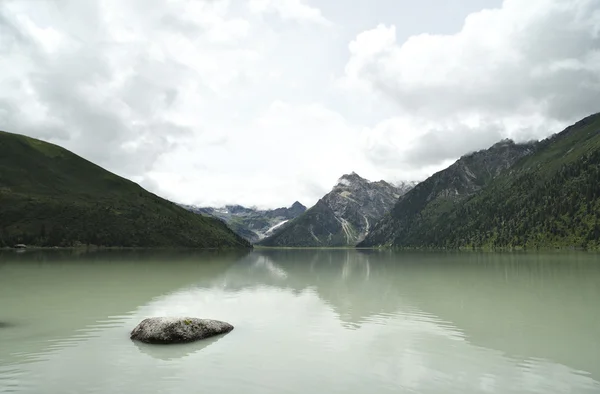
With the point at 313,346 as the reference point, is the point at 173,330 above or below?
above

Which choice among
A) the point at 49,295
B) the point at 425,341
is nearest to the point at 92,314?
the point at 49,295

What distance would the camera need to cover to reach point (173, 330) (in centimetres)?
2469

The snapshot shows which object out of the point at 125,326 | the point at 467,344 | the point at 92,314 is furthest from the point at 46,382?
the point at 467,344

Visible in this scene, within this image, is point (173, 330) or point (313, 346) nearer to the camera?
point (313, 346)

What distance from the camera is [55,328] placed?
92.4 ft

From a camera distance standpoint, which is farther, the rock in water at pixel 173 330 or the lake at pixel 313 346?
the rock in water at pixel 173 330

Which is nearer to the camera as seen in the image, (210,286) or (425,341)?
(425,341)

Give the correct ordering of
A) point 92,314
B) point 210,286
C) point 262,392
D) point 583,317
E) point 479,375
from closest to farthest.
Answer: point 262,392
point 479,375
point 583,317
point 92,314
point 210,286

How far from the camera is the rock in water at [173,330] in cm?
2431

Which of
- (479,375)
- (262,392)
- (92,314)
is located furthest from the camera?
(92,314)

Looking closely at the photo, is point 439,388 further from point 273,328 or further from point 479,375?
point 273,328

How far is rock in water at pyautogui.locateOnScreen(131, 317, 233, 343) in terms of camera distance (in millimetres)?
24312

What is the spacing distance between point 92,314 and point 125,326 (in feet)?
22.1

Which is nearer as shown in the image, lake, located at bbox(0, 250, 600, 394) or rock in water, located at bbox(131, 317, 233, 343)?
lake, located at bbox(0, 250, 600, 394)
